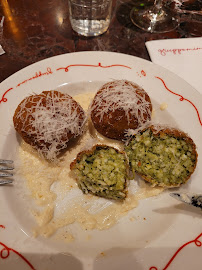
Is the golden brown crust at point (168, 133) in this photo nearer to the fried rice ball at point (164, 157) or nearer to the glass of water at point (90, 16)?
the fried rice ball at point (164, 157)

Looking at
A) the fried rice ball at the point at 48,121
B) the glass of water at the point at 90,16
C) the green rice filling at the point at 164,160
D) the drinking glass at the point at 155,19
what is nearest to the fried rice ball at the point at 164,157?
the green rice filling at the point at 164,160

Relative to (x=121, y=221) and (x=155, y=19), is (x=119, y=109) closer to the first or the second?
(x=121, y=221)

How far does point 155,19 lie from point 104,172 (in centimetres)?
260

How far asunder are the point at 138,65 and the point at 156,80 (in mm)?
263

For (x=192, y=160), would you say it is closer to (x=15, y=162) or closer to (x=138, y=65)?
(x=138, y=65)

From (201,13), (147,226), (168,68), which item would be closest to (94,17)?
(168,68)

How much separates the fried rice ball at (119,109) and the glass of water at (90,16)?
1.37 m

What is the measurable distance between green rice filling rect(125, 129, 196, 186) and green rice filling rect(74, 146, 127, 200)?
0.15 meters

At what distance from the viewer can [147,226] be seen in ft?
6.33

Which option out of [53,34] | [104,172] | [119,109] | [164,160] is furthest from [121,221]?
[53,34]

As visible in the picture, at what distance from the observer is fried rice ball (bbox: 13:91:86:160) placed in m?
1.97

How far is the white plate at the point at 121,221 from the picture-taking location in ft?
5.43

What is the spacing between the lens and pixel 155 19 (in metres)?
3.39

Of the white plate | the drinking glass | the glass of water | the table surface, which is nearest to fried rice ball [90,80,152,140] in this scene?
the white plate
